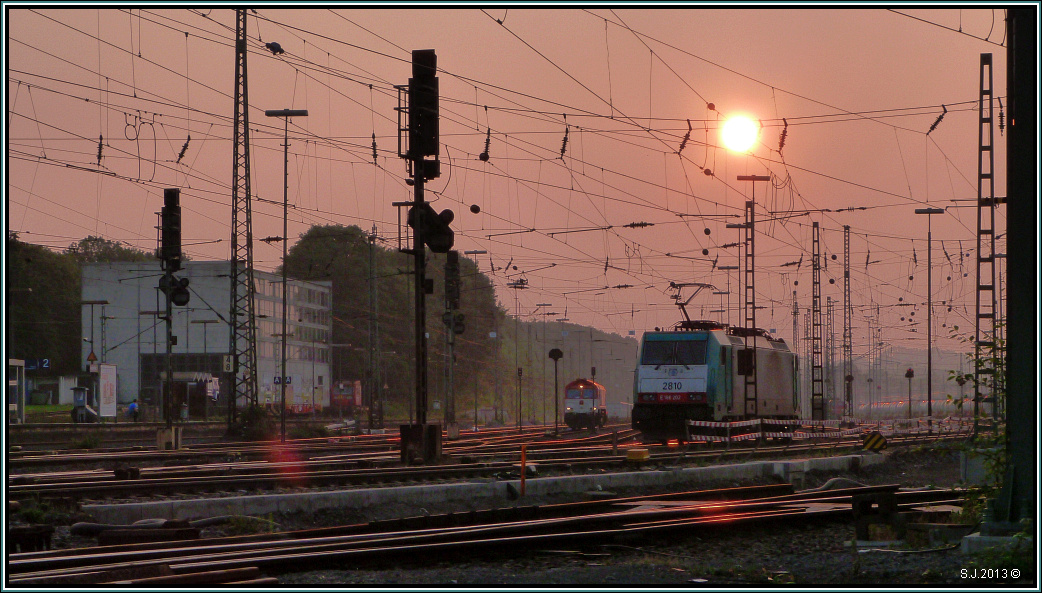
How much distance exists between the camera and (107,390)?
5122 centimetres

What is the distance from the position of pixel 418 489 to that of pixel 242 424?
20.2 metres

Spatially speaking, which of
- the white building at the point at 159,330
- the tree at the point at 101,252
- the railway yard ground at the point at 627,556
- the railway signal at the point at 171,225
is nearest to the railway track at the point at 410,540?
the railway yard ground at the point at 627,556

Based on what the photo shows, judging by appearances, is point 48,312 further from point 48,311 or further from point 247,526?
point 247,526

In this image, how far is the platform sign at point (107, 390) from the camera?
1971 inches

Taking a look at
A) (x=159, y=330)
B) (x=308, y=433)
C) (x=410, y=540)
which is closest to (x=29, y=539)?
(x=410, y=540)

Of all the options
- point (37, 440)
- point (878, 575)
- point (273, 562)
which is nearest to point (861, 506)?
point (878, 575)

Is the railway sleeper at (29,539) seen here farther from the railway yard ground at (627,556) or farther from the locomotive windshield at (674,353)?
the locomotive windshield at (674,353)

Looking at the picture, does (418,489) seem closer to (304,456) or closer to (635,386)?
(304,456)

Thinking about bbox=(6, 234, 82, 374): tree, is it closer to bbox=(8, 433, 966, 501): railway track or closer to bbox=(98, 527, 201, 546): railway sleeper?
bbox=(8, 433, 966, 501): railway track

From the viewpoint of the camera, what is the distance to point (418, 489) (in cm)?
1616

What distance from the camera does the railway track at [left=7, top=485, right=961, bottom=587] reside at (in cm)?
879

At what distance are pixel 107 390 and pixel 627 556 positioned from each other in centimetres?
4581

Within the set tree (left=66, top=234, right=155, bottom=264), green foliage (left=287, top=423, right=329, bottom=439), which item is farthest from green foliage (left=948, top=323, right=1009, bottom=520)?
tree (left=66, top=234, right=155, bottom=264)
